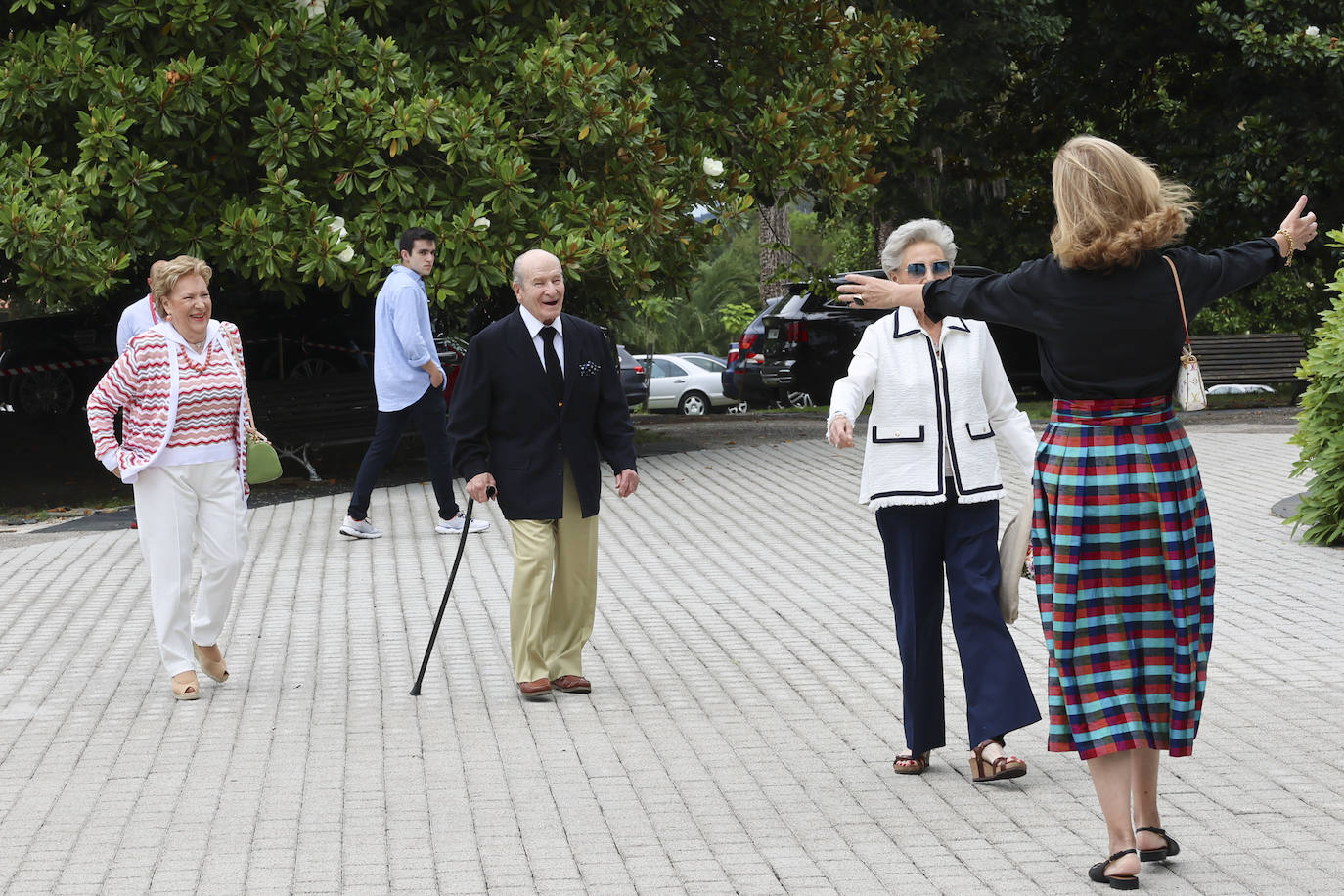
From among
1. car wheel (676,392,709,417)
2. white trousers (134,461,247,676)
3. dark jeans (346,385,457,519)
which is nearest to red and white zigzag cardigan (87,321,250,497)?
white trousers (134,461,247,676)

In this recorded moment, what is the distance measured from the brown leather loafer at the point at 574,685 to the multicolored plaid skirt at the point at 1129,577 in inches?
112

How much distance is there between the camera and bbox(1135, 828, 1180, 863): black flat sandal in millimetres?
4520

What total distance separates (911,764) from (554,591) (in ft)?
6.51

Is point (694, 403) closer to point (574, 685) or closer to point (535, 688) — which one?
point (574, 685)

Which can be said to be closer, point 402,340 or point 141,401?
point 141,401

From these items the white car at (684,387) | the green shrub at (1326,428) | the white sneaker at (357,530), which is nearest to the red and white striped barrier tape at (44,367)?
the white sneaker at (357,530)

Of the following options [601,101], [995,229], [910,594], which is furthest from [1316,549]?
[995,229]

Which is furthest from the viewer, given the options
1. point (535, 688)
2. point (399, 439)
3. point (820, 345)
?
point (820, 345)

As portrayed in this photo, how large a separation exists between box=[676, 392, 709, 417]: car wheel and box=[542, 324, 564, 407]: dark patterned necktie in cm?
2987

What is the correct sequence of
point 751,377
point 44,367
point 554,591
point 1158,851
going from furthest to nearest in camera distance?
point 751,377, point 44,367, point 554,591, point 1158,851

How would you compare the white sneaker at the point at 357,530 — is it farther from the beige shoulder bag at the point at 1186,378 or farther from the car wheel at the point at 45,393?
the car wheel at the point at 45,393

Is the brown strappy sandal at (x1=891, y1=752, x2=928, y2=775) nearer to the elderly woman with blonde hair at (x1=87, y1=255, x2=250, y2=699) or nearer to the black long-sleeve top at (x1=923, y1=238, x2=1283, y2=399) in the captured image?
the black long-sleeve top at (x1=923, y1=238, x2=1283, y2=399)

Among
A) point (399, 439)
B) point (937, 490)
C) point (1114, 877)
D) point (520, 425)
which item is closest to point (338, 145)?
point (399, 439)

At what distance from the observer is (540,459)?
684 cm
